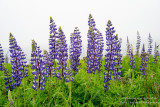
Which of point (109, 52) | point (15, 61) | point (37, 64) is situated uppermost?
point (109, 52)

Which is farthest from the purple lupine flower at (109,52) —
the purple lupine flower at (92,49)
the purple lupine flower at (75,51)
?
the purple lupine flower at (75,51)

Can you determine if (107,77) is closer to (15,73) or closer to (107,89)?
(107,89)

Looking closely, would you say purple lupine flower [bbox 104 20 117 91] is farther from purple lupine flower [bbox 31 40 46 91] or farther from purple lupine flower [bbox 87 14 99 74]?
purple lupine flower [bbox 31 40 46 91]

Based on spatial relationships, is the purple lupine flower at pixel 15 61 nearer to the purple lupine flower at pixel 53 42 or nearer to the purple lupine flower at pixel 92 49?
the purple lupine flower at pixel 53 42

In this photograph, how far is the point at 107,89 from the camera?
4.52 meters

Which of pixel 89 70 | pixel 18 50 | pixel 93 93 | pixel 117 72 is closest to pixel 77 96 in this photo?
pixel 93 93

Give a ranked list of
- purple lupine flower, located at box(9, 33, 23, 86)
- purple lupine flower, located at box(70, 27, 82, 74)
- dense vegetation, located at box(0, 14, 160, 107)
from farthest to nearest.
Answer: purple lupine flower, located at box(70, 27, 82, 74), purple lupine flower, located at box(9, 33, 23, 86), dense vegetation, located at box(0, 14, 160, 107)

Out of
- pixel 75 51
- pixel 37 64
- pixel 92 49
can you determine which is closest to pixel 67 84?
pixel 37 64

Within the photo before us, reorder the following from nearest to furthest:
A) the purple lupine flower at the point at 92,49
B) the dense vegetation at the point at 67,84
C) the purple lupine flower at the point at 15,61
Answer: the dense vegetation at the point at 67,84
the purple lupine flower at the point at 15,61
the purple lupine flower at the point at 92,49

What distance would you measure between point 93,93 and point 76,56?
215 cm

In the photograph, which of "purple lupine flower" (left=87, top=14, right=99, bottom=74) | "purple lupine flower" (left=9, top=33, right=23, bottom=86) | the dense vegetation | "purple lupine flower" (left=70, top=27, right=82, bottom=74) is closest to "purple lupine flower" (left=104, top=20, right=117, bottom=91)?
the dense vegetation

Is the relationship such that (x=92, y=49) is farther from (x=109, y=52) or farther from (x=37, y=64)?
(x=37, y=64)

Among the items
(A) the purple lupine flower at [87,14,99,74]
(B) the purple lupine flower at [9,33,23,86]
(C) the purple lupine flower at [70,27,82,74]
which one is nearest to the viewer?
(B) the purple lupine flower at [9,33,23,86]

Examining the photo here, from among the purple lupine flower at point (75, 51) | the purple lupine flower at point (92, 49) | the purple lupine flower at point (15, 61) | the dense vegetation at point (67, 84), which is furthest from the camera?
the purple lupine flower at point (75, 51)
